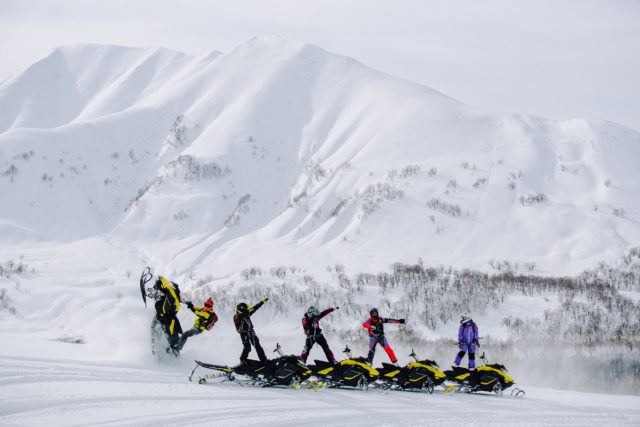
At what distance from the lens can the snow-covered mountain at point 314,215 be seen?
31.7m

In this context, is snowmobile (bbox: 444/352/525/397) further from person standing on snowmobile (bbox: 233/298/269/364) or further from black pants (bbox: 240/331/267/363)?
person standing on snowmobile (bbox: 233/298/269/364)

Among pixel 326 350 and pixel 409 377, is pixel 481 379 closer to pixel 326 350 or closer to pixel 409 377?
pixel 409 377

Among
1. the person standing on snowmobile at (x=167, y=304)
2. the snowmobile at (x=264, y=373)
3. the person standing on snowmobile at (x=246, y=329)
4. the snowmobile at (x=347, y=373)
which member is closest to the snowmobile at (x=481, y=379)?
the snowmobile at (x=347, y=373)

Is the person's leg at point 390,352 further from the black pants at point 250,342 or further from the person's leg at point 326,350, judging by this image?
the black pants at point 250,342

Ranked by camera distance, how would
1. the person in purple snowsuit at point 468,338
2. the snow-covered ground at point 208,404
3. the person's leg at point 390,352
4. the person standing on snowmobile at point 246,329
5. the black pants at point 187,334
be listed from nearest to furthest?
1. the snow-covered ground at point 208,404
2. the black pants at point 187,334
3. the person standing on snowmobile at point 246,329
4. the person's leg at point 390,352
5. the person in purple snowsuit at point 468,338

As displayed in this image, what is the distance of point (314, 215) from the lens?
60.8m

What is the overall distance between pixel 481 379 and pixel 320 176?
56242 mm

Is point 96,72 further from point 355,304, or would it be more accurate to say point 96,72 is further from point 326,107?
point 355,304

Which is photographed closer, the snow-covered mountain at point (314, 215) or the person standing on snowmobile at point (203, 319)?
the person standing on snowmobile at point (203, 319)

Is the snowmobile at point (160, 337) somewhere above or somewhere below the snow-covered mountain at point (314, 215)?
below

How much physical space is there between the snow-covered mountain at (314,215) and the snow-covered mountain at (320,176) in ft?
0.94

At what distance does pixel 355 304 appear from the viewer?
3469 centimetres

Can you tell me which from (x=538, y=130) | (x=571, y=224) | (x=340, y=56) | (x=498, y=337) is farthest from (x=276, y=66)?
(x=498, y=337)

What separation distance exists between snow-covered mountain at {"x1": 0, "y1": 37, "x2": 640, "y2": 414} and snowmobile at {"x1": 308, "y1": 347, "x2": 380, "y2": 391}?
2.71m
